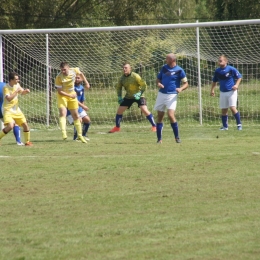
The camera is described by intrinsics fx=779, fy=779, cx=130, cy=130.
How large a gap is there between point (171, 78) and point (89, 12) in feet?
60.2

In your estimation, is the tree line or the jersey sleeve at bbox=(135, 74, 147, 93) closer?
the jersey sleeve at bbox=(135, 74, 147, 93)

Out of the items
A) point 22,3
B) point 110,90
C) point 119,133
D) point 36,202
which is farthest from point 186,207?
point 22,3

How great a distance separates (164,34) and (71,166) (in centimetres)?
1152

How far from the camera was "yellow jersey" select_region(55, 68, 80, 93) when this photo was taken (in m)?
17.5

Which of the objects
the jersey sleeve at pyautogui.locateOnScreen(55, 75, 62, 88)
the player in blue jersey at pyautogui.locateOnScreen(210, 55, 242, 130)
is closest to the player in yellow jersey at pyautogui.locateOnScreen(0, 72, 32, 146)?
the jersey sleeve at pyautogui.locateOnScreen(55, 75, 62, 88)

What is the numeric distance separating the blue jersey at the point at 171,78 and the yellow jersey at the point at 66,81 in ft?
7.29

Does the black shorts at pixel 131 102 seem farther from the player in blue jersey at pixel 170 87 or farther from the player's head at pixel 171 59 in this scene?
the player's head at pixel 171 59

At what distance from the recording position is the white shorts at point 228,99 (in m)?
20.9

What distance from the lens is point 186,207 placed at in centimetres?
893

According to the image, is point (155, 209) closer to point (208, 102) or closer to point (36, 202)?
point (36, 202)

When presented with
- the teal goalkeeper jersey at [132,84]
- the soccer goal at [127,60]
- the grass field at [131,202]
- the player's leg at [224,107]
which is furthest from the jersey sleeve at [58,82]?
the soccer goal at [127,60]

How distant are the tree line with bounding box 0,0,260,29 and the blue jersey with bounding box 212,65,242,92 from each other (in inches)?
263

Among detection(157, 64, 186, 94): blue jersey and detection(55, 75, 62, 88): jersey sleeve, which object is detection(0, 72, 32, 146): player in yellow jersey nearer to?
detection(55, 75, 62, 88): jersey sleeve

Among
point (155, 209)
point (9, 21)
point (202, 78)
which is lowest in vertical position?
point (155, 209)
